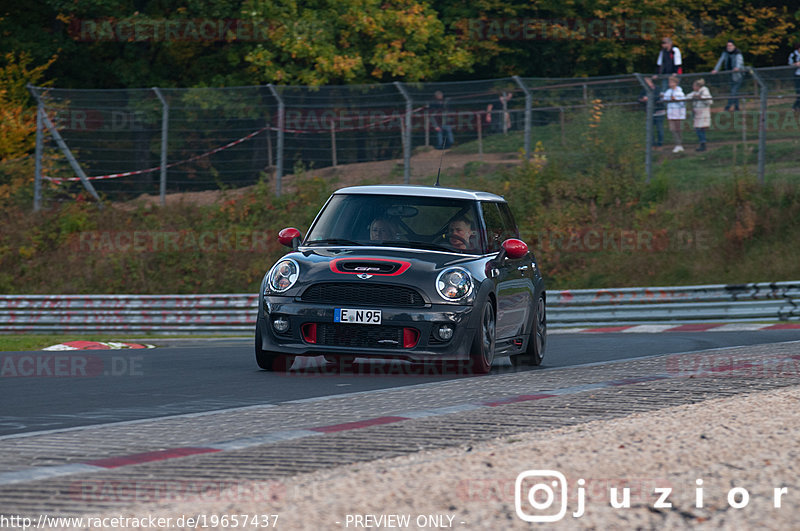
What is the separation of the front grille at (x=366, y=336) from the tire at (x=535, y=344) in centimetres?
218

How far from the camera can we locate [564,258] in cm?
2677

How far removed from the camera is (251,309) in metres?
23.9

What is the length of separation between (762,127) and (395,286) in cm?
1674

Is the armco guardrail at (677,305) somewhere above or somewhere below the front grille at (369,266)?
below

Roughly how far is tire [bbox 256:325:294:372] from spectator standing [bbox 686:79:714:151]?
52.7ft

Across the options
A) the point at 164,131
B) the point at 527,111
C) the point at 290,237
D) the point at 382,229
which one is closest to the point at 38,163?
the point at 164,131

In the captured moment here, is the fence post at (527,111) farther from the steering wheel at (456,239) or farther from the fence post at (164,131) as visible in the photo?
the steering wheel at (456,239)

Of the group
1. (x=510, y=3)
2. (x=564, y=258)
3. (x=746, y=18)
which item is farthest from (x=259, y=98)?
(x=746, y=18)

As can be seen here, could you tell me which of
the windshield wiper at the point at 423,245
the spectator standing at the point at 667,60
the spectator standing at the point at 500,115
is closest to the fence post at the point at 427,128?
the spectator standing at the point at 500,115

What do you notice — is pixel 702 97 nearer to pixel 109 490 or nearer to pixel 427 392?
pixel 427 392

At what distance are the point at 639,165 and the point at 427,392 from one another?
18851 mm

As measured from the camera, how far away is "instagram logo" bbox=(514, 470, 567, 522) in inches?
Answer: 187

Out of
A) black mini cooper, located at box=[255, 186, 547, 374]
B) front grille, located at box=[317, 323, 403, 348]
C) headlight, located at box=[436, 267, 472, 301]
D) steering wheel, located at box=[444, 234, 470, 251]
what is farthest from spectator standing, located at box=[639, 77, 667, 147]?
front grille, located at box=[317, 323, 403, 348]

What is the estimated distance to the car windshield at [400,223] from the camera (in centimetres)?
1159
